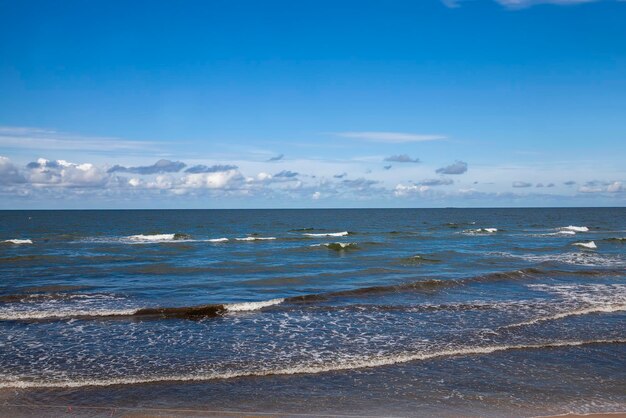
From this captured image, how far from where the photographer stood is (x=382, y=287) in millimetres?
23391

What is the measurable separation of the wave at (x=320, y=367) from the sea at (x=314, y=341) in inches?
2.0

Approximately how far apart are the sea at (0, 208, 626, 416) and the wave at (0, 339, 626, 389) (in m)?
0.05

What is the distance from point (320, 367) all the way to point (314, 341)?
7.86 feet

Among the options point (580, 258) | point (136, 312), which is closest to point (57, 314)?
point (136, 312)

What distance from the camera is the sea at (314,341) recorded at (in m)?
9.96

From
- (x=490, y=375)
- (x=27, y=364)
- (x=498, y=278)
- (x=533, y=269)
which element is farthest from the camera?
(x=533, y=269)

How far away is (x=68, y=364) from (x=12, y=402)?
243cm

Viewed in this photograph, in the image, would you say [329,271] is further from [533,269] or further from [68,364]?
[68,364]

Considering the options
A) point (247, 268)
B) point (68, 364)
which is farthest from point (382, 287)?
point (68, 364)

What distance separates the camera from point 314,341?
14.3 meters

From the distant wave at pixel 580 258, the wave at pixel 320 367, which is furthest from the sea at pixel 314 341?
the distant wave at pixel 580 258

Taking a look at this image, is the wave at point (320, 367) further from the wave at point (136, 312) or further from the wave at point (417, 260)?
the wave at point (417, 260)

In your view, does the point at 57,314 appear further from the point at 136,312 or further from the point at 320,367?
the point at 320,367

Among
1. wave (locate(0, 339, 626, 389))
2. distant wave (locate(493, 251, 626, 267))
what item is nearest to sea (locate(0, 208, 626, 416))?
wave (locate(0, 339, 626, 389))
